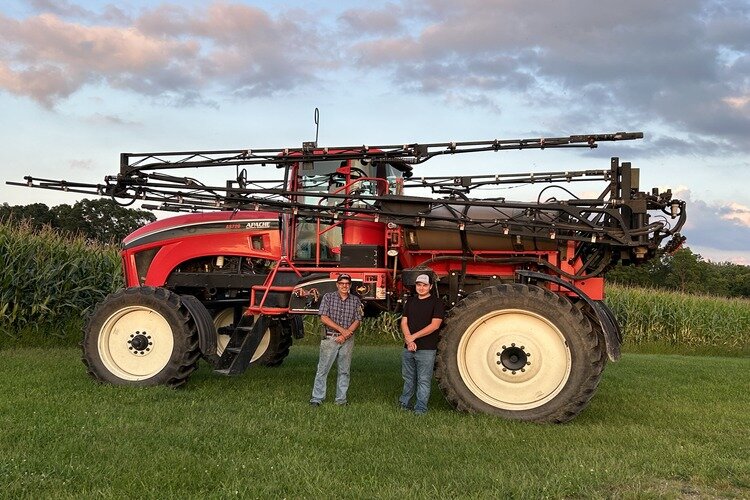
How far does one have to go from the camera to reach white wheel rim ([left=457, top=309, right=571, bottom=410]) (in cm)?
729

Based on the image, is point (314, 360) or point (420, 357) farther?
point (314, 360)

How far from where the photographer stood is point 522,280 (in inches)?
308

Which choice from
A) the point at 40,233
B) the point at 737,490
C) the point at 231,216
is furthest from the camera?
the point at 40,233

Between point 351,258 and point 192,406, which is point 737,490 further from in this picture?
point 192,406

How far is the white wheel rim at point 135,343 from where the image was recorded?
8570 mm

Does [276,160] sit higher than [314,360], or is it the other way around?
[276,160]

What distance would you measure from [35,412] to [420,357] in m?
4.01

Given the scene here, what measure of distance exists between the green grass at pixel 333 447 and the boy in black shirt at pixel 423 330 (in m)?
0.40

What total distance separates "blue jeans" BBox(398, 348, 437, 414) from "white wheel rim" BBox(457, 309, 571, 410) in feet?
1.42

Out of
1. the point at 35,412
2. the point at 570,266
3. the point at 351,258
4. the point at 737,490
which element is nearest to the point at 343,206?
the point at 351,258

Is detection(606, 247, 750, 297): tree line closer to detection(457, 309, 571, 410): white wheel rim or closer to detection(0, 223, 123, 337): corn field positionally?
detection(0, 223, 123, 337): corn field

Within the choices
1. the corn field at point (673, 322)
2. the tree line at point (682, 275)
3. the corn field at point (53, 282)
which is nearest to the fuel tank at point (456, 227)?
the corn field at point (53, 282)

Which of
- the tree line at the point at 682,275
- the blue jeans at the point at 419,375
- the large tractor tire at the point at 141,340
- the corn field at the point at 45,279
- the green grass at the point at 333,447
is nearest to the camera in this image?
the green grass at the point at 333,447

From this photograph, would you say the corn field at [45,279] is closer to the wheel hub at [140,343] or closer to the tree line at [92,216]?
the wheel hub at [140,343]
